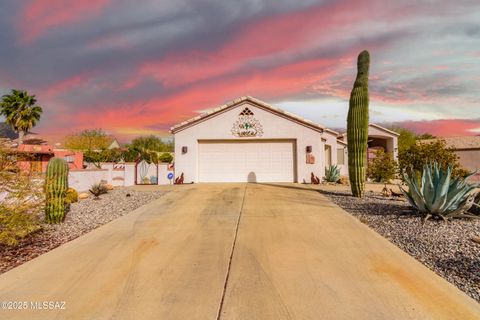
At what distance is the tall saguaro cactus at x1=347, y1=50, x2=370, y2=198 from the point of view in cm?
1120

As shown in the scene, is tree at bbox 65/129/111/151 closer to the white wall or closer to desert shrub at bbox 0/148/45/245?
the white wall

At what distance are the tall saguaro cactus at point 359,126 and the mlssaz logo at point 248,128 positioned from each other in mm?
6375

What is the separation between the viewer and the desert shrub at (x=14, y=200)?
5164 mm

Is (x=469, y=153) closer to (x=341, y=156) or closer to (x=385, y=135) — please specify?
(x=385, y=135)

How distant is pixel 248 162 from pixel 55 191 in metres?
11.1

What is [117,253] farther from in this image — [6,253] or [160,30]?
[160,30]

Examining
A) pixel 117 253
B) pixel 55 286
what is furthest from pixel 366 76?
pixel 55 286

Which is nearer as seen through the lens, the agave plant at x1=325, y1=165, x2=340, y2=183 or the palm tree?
the agave plant at x1=325, y1=165, x2=340, y2=183

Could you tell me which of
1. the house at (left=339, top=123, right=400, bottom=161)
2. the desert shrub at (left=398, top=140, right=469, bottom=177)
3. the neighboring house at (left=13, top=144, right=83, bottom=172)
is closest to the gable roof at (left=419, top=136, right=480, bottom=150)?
the house at (left=339, top=123, right=400, bottom=161)

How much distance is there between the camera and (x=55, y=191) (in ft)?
24.2

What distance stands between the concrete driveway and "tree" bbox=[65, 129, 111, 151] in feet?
159

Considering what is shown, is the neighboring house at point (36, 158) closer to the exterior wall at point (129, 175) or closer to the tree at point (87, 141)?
the exterior wall at point (129, 175)

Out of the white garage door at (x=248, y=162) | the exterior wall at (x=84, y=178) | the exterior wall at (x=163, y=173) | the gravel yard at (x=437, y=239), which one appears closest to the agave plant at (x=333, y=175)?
the white garage door at (x=248, y=162)

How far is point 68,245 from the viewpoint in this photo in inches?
227
